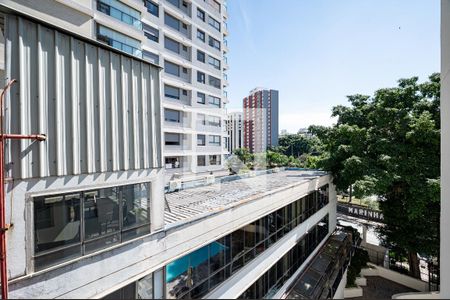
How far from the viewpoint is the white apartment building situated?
13.4 m

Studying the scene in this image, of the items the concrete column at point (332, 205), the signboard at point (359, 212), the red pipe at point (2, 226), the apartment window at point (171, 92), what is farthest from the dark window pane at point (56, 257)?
the signboard at point (359, 212)

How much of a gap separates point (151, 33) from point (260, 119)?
13.9 meters

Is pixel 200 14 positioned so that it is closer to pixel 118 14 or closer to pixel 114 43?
pixel 118 14

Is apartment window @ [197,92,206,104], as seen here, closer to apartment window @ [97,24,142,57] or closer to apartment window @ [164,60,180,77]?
apartment window @ [164,60,180,77]

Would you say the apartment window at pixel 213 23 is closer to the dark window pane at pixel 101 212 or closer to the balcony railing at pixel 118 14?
the balcony railing at pixel 118 14

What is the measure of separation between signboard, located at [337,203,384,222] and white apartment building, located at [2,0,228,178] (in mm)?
12700

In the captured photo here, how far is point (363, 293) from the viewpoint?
10625 millimetres

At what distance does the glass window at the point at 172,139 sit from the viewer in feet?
55.4

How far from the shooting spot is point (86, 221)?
141 inches

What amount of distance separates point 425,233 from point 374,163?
4.23 metres

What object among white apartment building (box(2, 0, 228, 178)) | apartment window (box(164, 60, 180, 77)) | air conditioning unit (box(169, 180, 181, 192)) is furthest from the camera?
apartment window (box(164, 60, 180, 77))

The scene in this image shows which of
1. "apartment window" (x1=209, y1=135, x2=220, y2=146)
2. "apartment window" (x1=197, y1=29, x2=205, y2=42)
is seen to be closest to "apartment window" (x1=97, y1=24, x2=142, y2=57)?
"apartment window" (x1=197, y1=29, x2=205, y2=42)

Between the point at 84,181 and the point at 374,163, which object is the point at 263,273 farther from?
the point at 374,163

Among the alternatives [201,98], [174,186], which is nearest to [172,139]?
[201,98]
